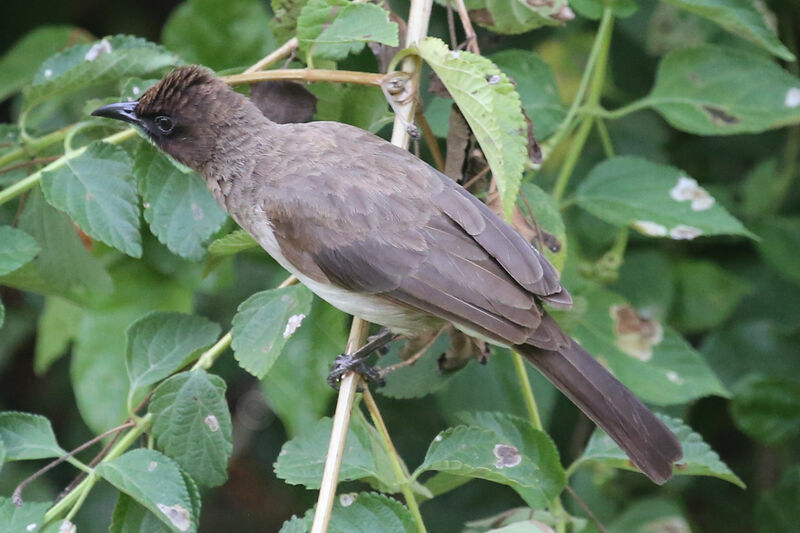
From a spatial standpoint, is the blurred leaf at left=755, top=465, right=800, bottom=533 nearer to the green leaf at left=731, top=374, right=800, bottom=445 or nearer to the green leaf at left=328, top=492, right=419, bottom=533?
the green leaf at left=731, top=374, right=800, bottom=445

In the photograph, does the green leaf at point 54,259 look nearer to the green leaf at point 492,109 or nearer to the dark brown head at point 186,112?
the dark brown head at point 186,112

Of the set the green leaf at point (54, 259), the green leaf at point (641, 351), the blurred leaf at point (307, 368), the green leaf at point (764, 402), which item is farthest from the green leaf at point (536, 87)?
the green leaf at point (54, 259)

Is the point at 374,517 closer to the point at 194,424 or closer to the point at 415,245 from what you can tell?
the point at 194,424

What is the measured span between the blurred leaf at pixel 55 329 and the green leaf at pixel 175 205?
0.87m

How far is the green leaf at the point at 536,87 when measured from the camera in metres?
2.65

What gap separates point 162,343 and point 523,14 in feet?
4.12

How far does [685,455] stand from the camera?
2270mm

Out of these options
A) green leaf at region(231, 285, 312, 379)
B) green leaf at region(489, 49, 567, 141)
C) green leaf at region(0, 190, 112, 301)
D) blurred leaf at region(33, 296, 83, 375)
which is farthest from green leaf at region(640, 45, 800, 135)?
blurred leaf at region(33, 296, 83, 375)

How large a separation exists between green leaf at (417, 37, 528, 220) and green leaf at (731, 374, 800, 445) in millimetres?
1427

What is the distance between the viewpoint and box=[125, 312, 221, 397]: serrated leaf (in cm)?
226

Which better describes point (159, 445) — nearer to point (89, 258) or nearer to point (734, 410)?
point (89, 258)

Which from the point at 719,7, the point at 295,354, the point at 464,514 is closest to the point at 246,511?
the point at 464,514

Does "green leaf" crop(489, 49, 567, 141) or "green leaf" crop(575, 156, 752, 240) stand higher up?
"green leaf" crop(489, 49, 567, 141)

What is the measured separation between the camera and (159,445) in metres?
2.17
